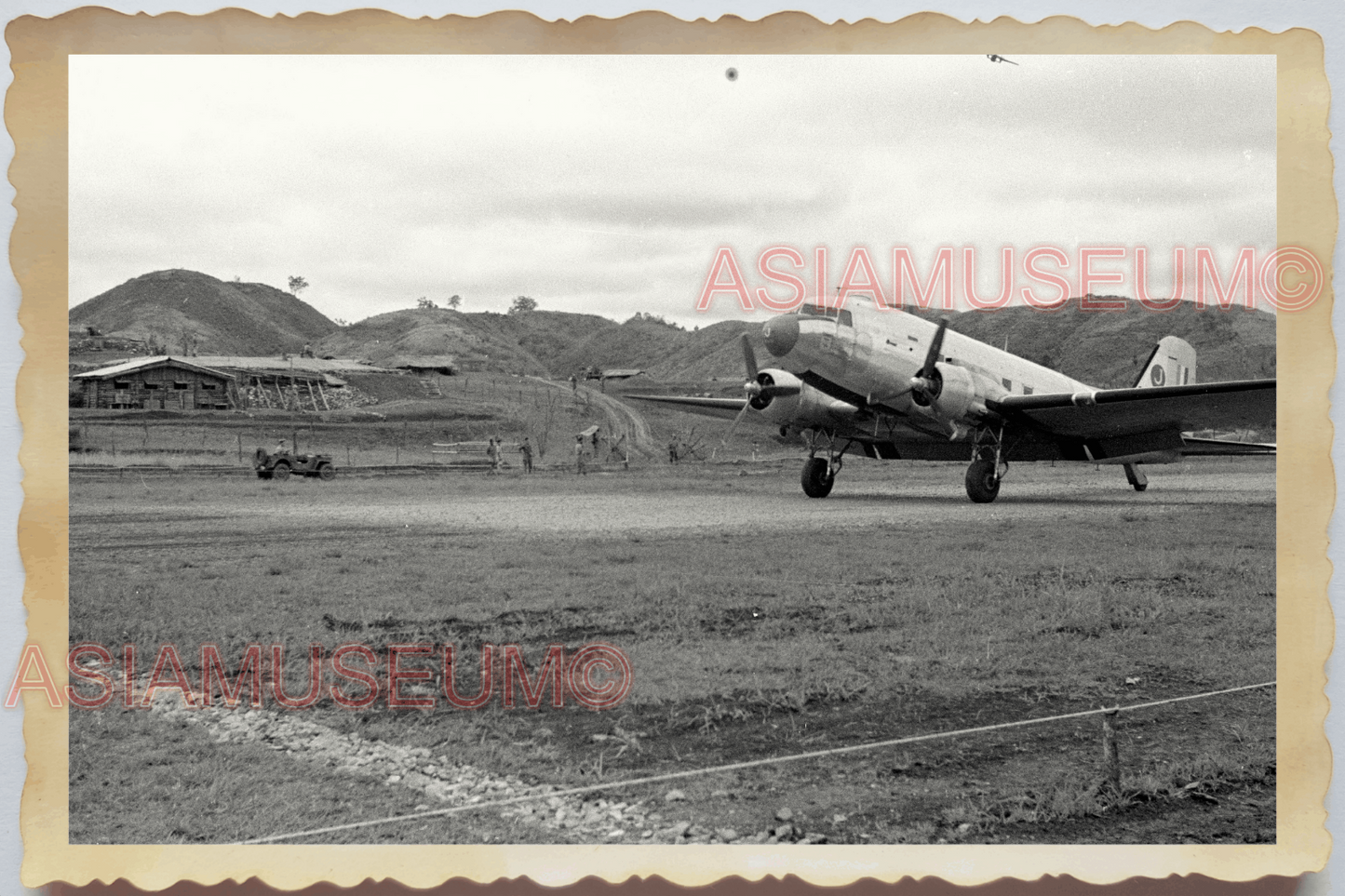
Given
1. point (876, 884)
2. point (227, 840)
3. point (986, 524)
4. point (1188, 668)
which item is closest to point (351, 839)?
point (227, 840)

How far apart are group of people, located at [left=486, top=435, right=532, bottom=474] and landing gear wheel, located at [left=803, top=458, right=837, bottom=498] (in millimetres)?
5171

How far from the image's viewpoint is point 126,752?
174 inches

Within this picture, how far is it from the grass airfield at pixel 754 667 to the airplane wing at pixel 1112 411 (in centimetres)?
495

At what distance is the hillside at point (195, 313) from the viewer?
208 inches

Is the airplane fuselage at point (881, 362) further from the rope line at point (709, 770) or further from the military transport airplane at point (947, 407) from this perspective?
the rope line at point (709, 770)

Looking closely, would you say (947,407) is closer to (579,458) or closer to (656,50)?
(579,458)

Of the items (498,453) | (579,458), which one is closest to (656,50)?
(579,458)

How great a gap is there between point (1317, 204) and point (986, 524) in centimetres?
670

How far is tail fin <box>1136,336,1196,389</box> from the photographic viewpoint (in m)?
7.20

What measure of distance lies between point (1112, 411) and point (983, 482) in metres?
2.53

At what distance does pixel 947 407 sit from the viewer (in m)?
14.8

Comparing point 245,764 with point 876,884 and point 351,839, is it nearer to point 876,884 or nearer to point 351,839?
point 351,839

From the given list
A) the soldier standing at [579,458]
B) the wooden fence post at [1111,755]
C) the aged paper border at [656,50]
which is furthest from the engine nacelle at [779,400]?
the wooden fence post at [1111,755]

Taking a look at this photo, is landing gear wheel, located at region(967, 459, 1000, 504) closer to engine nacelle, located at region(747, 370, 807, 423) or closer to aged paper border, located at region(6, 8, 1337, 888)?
engine nacelle, located at region(747, 370, 807, 423)
